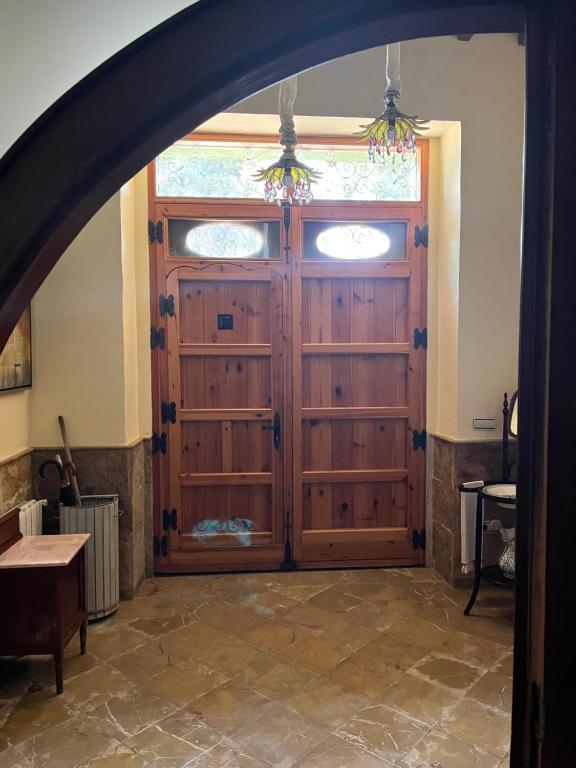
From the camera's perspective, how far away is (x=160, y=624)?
336 centimetres

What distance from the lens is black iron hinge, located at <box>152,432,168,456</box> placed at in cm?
408

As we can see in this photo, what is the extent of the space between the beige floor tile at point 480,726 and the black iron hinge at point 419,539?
1.68 meters

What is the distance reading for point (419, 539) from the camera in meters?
4.26

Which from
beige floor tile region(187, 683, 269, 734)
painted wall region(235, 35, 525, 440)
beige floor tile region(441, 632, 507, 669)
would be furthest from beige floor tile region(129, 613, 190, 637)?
painted wall region(235, 35, 525, 440)

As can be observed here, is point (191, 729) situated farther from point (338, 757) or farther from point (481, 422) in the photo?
point (481, 422)

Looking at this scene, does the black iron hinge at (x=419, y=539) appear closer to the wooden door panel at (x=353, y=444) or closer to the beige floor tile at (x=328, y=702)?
the wooden door panel at (x=353, y=444)

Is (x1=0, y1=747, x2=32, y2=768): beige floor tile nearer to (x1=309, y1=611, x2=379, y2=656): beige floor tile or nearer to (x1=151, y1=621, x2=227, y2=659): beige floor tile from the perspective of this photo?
(x1=151, y1=621, x2=227, y2=659): beige floor tile

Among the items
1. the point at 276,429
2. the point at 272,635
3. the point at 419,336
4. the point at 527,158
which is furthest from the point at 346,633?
the point at 527,158

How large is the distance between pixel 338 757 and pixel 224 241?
317cm

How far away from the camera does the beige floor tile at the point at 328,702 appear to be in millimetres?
2494

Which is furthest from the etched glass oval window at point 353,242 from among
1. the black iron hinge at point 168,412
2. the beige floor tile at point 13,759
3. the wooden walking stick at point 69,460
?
the beige floor tile at point 13,759

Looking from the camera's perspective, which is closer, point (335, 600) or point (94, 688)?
point (94, 688)

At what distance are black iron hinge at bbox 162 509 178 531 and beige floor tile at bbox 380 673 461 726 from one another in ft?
6.49

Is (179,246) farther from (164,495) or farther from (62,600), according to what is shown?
(62,600)
